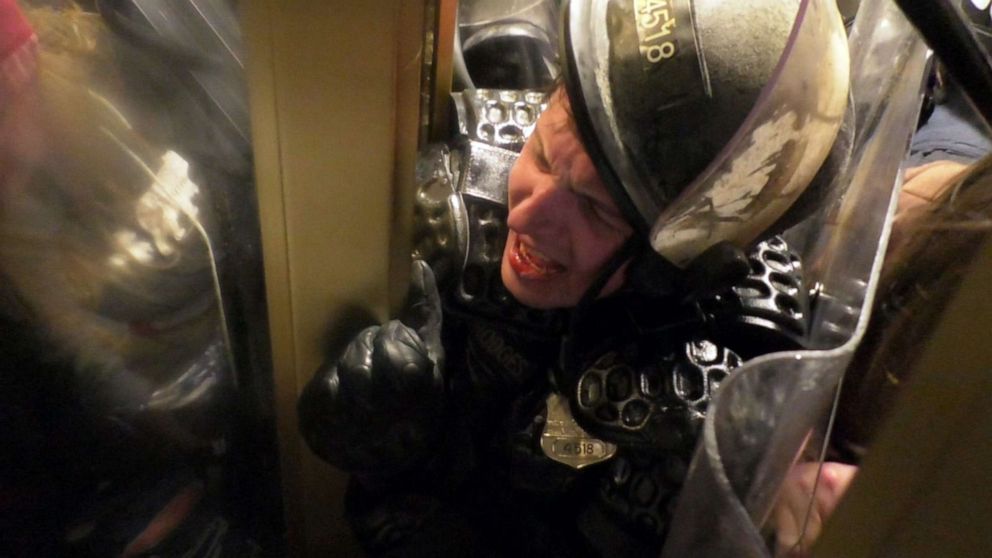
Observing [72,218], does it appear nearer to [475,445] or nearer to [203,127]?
[203,127]

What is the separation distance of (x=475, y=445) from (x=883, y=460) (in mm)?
472

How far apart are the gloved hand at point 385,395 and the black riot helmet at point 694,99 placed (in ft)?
0.60

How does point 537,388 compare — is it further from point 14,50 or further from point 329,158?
point 14,50

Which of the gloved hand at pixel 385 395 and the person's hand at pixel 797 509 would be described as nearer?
the person's hand at pixel 797 509

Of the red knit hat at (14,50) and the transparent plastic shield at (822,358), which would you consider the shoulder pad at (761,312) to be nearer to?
the transparent plastic shield at (822,358)

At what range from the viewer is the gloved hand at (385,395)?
0.57 metres

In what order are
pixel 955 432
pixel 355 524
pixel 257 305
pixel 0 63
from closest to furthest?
pixel 955 432, pixel 0 63, pixel 257 305, pixel 355 524

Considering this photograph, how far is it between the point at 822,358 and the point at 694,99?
19 cm

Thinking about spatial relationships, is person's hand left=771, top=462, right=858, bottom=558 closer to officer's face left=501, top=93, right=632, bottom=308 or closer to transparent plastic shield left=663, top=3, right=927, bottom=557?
transparent plastic shield left=663, top=3, right=927, bottom=557

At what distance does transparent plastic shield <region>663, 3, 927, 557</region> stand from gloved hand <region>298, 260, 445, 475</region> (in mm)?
207

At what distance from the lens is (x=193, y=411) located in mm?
615

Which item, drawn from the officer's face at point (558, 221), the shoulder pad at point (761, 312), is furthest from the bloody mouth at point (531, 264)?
the shoulder pad at point (761, 312)

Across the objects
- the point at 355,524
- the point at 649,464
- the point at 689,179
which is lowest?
the point at 355,524

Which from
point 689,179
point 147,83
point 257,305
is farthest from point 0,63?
point 689,179
